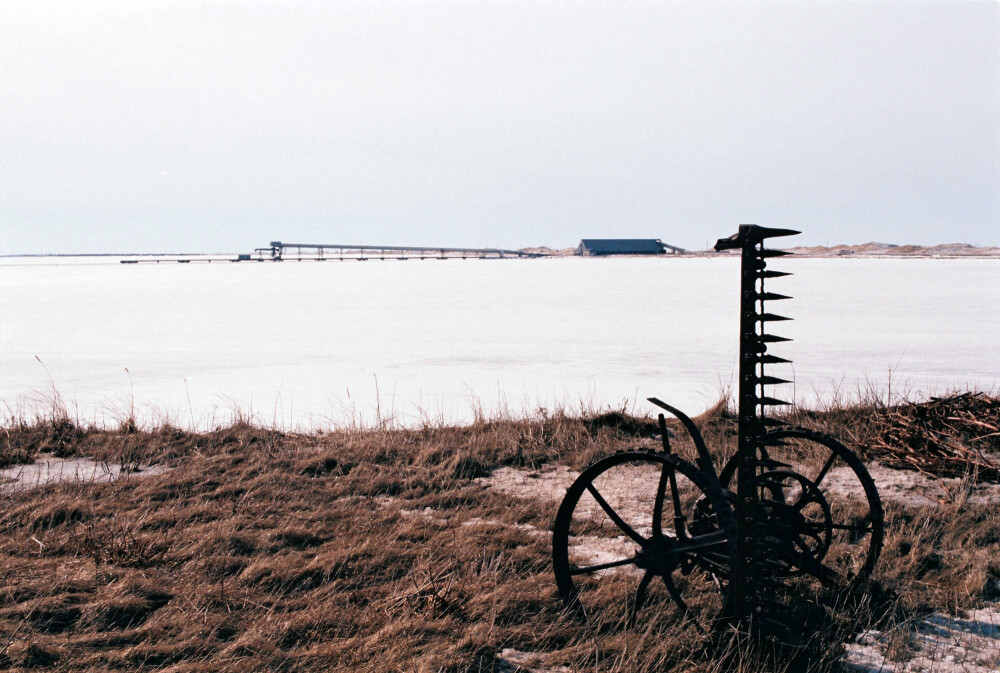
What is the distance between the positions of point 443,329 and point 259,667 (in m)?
17.0

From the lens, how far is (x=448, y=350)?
1658 cm

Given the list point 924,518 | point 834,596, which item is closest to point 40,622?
point 834,596

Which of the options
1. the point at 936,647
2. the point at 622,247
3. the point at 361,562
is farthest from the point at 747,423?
the point at 622,247

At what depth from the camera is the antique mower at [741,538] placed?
3.27m

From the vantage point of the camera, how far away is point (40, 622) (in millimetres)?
3756

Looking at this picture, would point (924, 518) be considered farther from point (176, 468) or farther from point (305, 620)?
point (176, 468)

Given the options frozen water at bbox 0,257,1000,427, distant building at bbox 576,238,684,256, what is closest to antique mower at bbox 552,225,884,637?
frozen water at bbox 0,257,1000,427

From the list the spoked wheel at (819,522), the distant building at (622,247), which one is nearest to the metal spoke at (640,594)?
the spoked wheel at (819,522)

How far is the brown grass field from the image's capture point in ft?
11.5

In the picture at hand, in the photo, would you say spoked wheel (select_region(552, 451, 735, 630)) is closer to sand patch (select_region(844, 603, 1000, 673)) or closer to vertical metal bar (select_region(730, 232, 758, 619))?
vertical metal bar (select_region(730, 232, 758, 619))

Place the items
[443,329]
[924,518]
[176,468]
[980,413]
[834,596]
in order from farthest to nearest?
[443,329] < [980,413] < [176,468] < [924,518] < [834,596]

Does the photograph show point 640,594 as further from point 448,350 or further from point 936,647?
point 448,350

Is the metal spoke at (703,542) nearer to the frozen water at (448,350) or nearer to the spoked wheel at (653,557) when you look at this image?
the spoked wheel at (653,557)

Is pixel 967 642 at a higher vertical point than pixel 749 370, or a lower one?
lower
